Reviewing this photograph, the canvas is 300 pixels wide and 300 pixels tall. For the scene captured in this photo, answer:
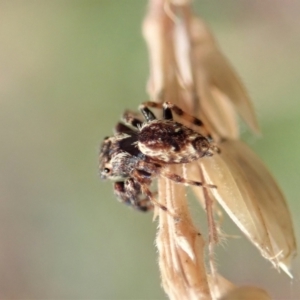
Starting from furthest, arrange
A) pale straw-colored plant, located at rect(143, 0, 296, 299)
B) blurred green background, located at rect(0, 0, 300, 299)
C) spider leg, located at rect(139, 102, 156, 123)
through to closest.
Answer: blurred green background, located at rect(0, 0, 300, 299), spider leg, located at rect(139, 102, 156, 123), pale straw-colored plant, located at rect(143, 0, 296, 299)

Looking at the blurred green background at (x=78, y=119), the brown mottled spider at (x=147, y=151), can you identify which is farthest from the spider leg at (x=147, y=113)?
the blurred green background at (x=78, y=119)

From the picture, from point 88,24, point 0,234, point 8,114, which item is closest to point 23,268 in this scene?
point 0,234

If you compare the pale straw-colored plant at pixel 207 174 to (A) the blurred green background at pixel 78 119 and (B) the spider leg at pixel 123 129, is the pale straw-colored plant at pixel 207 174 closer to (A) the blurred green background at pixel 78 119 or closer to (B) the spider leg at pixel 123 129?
(B) the spider leg at pixel 123 129

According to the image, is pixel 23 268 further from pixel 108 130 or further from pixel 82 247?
pixel 108 130

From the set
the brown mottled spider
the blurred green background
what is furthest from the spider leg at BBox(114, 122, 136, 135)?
the blurred green background

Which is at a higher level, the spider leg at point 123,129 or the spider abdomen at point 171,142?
the spider leg at point 123,129

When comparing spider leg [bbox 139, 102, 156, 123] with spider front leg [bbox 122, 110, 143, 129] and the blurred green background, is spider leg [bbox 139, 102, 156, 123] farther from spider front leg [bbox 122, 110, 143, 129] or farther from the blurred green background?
the blurred green background

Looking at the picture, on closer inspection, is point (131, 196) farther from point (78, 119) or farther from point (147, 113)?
point (78, 119)

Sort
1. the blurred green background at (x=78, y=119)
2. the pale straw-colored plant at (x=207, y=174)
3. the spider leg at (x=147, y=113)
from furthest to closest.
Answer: the blurred green background at (x=78, y=119)
the spider leg at (x=147, y=113)
the pale straw-colored plant at (x=207, y=174)
